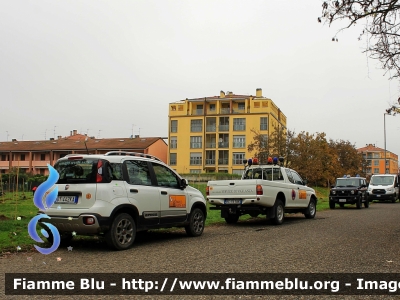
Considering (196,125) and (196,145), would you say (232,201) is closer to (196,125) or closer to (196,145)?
(196,145)

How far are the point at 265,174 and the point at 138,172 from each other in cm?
718

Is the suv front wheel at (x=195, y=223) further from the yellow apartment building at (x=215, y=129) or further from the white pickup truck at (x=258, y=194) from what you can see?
the yellow apartment building at (x=215, y=129)

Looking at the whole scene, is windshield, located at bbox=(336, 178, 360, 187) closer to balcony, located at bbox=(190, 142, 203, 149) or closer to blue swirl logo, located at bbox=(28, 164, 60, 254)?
blue swirl logo, located at bbox=(28, 164, 60, 254)

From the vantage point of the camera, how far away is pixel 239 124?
69312 millimetres

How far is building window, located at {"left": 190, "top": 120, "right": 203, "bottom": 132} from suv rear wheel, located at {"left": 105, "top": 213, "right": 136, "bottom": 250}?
6251 cm

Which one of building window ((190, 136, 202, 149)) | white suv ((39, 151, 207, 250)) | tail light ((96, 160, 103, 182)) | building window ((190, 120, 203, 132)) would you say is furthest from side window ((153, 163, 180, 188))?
building window ((190, 120, 203, 132))

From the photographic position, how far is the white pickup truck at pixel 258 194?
13.6 metres

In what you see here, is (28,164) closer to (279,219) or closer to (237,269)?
(279,219)

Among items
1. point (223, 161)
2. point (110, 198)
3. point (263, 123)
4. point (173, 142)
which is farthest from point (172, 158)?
point (110, 198)

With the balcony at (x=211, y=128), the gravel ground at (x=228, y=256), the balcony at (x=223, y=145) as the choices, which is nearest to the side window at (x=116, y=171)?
the gravel ground at (x=228, y=256)

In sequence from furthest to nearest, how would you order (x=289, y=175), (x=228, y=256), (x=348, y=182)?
(x=348, y=182), (x=289, y=175), (x=228, y=256)

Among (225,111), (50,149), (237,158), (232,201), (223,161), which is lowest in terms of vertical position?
(232,201)

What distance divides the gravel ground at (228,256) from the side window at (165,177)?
4.39ft

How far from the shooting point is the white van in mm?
32031
